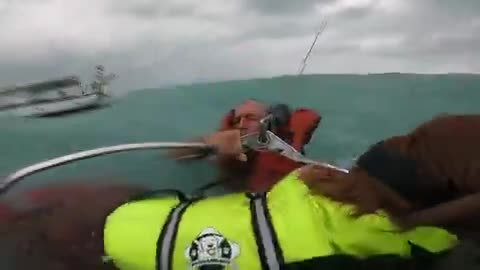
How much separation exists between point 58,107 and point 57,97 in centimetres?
3

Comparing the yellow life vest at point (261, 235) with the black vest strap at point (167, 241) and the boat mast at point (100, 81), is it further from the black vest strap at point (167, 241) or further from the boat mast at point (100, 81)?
the boat mast at point (100, 81)

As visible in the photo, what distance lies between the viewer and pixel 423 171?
150cm

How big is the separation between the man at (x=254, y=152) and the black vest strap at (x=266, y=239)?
1.03 ft

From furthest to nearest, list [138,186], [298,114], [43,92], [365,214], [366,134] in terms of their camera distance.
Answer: [43,92] < [366,134] < [298,114] < [138,186] < [365,214]

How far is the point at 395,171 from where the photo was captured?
1.51m

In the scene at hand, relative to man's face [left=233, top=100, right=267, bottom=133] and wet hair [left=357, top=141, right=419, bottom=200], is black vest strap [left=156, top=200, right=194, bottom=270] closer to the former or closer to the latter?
wet hair [left=357, top=141, right=419, bottom=200]

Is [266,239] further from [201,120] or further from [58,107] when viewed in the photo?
[58,107]

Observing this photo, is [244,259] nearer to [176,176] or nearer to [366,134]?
[176,176]

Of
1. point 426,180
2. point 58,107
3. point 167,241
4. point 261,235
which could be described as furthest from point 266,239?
point 58,107

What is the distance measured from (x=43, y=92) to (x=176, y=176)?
747 millimetres

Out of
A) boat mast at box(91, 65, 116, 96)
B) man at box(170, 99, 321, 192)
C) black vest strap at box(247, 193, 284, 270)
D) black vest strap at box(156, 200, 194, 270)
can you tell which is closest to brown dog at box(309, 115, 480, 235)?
black vest strap at box(247, 193, 284, 270)

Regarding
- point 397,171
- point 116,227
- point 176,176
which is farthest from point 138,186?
point 397,171

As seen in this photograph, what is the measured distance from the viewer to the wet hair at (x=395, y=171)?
1.50 metres

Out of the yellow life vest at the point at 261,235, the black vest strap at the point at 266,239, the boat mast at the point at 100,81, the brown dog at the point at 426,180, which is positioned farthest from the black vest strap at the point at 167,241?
the boat mast at the point at 100,81
